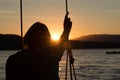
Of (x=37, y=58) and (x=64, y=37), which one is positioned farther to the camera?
(x=64, y=37)

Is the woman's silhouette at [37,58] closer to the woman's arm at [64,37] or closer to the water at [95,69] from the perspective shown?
the woman's arm at [64,37]

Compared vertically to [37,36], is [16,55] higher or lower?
lower

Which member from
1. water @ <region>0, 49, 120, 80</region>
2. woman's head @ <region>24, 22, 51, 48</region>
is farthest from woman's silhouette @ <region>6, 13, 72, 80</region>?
water @ <region>0, 49, 120, 80</region>

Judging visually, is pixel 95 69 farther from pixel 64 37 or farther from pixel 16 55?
pixel 16 55

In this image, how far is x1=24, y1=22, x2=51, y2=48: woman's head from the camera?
341cm

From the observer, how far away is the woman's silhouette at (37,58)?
3.36 meters

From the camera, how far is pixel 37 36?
343 cm

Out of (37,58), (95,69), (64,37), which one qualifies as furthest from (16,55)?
(95,69)

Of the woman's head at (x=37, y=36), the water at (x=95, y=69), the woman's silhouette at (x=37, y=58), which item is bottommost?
the water at (x=95, y=69)

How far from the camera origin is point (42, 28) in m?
3.40

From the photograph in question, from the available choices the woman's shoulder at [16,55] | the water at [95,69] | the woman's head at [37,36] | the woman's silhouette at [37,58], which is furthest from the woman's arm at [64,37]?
the water at [95,69]

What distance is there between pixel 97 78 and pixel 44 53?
90.1ft

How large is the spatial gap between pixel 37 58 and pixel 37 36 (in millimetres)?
167

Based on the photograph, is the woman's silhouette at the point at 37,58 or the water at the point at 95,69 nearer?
the woman's silhouette at the point at 37,58
